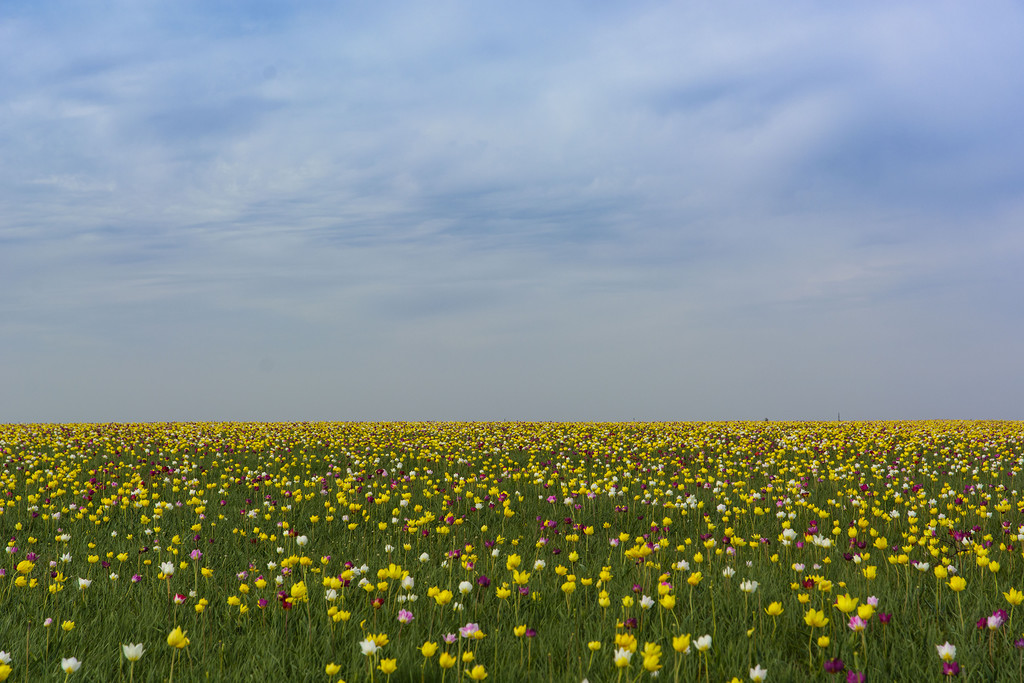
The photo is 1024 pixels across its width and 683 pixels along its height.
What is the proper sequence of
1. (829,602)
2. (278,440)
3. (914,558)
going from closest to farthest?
(829,602) < (914,558) < (278,440)

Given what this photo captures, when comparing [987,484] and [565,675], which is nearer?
[565,675]

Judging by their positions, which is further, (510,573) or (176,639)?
(510,573)

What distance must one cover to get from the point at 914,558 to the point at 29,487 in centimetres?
1453

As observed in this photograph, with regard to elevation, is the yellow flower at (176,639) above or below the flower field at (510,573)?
above

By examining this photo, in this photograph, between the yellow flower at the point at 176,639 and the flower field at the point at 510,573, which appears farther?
the flower field at the point at 510,573

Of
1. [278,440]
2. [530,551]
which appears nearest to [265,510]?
[530,551]

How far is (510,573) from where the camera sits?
6.77 m

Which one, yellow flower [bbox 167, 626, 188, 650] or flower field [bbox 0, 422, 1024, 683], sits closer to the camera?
yellow flower [bbox 167, 626, 188, 650]

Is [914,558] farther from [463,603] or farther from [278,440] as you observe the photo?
[278,440]

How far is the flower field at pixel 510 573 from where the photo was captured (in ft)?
14.4

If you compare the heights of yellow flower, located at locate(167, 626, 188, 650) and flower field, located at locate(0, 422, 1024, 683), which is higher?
yellow flower, located at locate(167, 626, 188, 650)

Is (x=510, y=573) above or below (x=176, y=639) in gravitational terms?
below

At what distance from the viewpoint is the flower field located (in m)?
4.39

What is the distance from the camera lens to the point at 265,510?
10.1 meters
